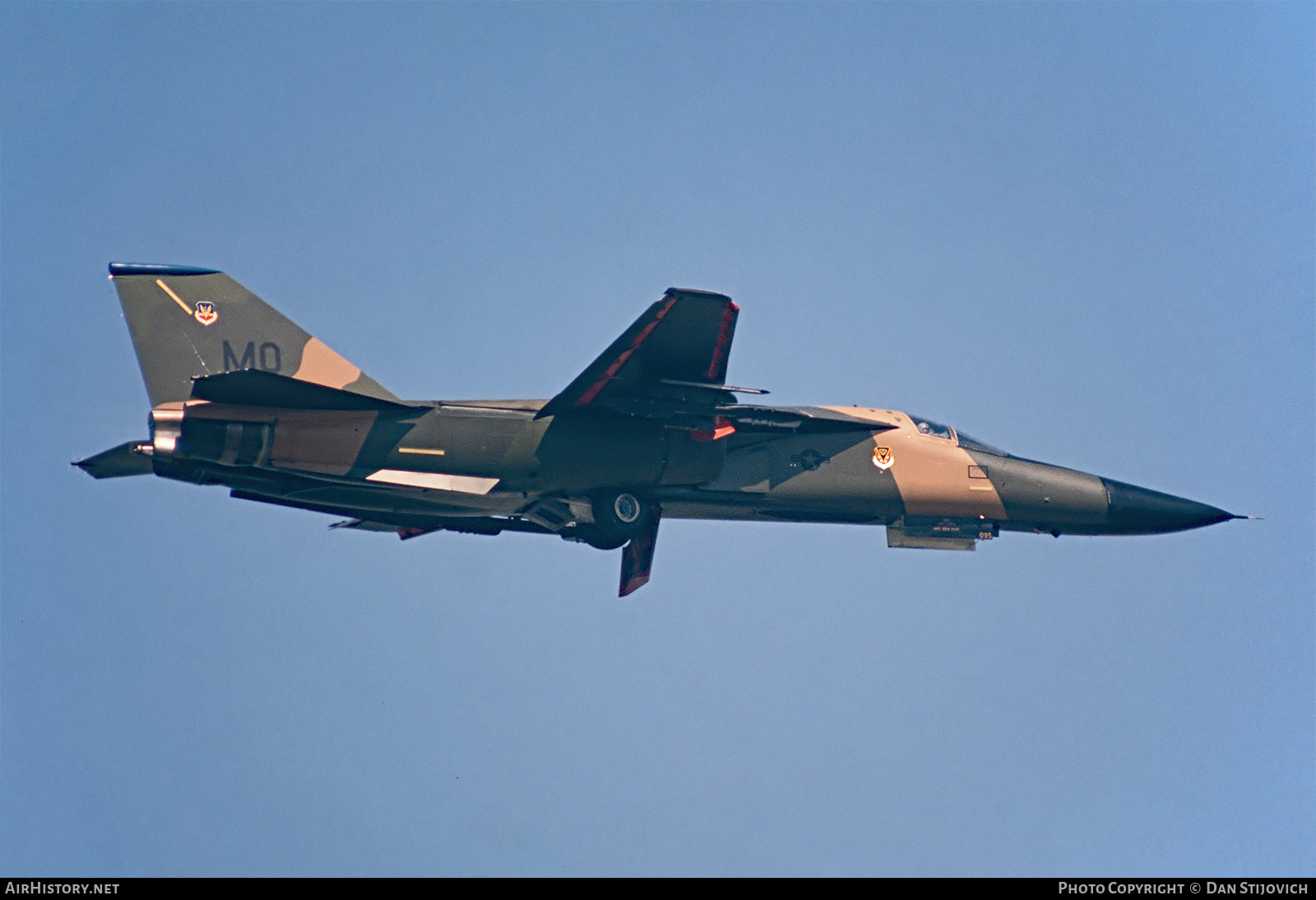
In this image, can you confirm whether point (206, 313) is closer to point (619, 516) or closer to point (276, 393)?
point (276, 393)

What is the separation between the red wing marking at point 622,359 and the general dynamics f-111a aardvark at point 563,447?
0.03 meters

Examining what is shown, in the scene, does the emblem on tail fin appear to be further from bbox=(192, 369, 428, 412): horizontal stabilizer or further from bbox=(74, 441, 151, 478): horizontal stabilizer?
bbox=(74, 441, 151, 478): horizontal stabilizer

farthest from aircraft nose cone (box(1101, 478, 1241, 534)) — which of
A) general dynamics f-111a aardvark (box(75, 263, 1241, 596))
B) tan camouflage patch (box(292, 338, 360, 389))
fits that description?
tan camouflage patch (box(292, 338, 360, 389))

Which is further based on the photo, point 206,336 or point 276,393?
point 206,336

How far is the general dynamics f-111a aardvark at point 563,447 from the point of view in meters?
18.2

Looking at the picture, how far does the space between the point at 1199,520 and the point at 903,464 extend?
187 inches

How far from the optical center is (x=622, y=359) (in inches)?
730

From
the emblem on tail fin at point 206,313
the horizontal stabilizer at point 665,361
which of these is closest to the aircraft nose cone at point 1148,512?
the horizontal stabilizer at point 665,361

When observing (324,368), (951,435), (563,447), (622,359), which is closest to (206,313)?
(324,368)

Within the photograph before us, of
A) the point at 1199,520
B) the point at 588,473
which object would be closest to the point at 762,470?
the point at 588,473

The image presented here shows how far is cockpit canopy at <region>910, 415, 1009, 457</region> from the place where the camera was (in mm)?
21625

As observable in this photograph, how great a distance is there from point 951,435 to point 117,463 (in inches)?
458

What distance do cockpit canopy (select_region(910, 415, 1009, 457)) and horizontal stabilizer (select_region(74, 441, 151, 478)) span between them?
10699 millimetres
